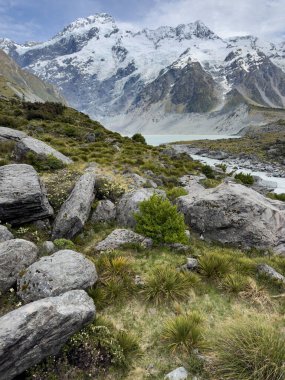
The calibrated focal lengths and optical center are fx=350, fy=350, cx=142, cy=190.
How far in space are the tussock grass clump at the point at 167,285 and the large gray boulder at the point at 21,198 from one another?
22.7 ft

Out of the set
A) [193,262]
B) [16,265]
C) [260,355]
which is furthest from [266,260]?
[16,265]

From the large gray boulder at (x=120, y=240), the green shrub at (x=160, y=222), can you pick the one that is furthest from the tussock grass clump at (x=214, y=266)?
the large gray boulder at (x=120, y=240)

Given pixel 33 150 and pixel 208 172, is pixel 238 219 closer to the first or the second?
pixel 33 150

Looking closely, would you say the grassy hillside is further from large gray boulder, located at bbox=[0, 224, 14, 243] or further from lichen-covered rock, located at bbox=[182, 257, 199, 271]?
large gray boulder, located at bbox=[0, 224, 14, 243]

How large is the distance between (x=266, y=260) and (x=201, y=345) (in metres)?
7.55

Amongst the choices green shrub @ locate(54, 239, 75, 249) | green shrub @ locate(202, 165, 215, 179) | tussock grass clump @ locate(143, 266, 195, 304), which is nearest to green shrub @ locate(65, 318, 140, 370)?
tussock grass clump @ locate(143, 266, 195, 304)

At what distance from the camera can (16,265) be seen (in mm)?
12422

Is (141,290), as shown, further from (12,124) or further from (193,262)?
(12,124)

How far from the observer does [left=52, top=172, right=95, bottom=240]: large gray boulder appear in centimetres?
1673

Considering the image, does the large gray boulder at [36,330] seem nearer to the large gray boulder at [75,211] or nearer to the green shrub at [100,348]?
the green shrub at [100,348]

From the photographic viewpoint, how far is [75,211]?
56.7 feet

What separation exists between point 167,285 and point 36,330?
534 centimetres

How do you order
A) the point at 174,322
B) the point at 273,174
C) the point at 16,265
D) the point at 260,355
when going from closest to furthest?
the point at 260,355, the point at 174,322, the point at 16,265, the point at 273,174

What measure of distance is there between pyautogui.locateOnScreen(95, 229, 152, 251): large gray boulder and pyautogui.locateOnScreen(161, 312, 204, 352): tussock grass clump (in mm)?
5600
